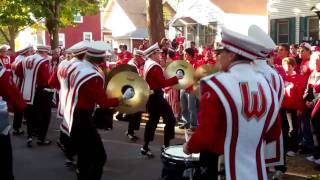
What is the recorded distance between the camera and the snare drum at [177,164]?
4.37 metres

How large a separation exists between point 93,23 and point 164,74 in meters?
41.4

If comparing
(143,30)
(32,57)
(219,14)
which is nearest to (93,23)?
(143,30)

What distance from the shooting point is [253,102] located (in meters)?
3.46

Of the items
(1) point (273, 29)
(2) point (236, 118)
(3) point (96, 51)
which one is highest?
(1) point (273, 29)

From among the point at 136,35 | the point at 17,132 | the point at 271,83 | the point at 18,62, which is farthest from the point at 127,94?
the point at 136,35

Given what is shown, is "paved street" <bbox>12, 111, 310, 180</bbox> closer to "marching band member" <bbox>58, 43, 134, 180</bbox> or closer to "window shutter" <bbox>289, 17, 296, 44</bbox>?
"marching band member" <bbox>58, 43, 134, 180</bbox>

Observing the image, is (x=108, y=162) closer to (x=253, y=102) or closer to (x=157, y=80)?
(x=157, y=80)

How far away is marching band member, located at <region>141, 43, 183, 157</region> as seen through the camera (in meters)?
7.68

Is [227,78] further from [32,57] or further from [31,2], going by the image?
[31,2]

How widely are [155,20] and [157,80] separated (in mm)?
6421

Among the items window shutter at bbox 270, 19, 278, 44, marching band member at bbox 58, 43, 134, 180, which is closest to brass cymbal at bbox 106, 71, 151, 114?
marching band member at bbox 58, 43, 134, 180

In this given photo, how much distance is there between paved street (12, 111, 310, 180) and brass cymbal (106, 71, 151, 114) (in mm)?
1323

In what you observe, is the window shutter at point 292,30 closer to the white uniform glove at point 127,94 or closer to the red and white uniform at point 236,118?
the white uniform glove at point 127,94

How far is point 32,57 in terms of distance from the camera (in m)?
9.30
